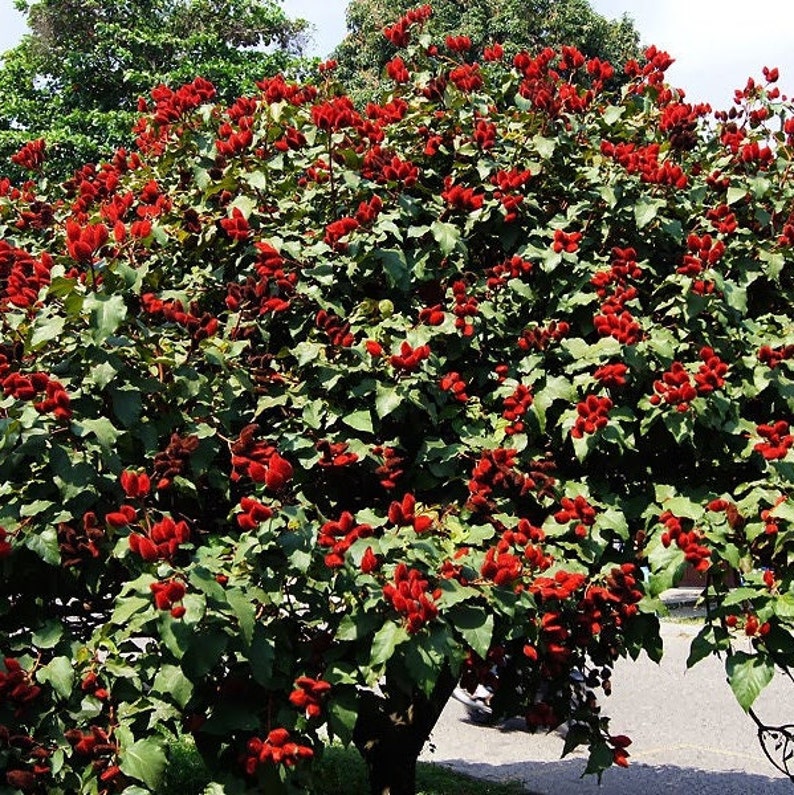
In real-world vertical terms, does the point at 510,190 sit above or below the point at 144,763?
above

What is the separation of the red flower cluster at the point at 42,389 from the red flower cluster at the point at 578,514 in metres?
1.39

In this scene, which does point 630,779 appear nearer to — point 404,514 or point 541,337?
point 541,337

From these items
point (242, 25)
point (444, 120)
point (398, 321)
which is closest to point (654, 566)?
point (398, 321)

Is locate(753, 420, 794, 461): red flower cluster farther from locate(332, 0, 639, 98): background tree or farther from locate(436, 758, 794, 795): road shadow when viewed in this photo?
locate(332, 0, 639, 98): background tree

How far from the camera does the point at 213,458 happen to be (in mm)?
2861

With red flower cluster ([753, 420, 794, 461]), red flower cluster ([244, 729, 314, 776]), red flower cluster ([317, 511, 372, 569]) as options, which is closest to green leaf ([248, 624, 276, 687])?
red flower cluster ([244, 729, 314, 776])

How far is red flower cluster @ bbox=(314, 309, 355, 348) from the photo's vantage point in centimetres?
304

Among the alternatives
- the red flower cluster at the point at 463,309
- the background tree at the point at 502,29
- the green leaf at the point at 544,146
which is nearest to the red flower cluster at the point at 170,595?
the red flower cluster at the point at 463,309

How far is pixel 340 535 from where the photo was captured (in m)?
2.64

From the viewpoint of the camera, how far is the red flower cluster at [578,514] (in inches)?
115

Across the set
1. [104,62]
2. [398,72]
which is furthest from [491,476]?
[104,62]

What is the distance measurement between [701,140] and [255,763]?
296 cm

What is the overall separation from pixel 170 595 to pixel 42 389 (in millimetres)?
721

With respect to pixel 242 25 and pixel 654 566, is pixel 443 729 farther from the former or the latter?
pixel 242 25
